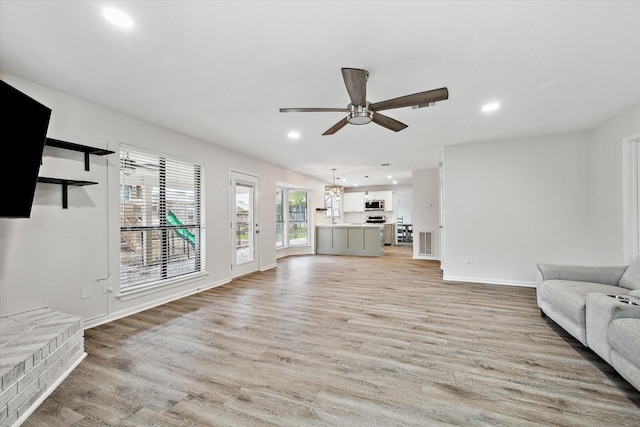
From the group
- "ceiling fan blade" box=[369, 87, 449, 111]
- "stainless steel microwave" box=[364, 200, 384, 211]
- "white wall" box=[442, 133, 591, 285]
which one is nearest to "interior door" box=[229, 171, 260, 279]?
"ceiling fan blade" box=[369, 87, 449, 111]

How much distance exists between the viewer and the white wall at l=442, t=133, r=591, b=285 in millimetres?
4457

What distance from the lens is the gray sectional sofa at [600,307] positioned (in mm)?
1844

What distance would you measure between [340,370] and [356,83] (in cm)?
223

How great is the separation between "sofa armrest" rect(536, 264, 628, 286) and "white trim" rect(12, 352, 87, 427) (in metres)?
4.63

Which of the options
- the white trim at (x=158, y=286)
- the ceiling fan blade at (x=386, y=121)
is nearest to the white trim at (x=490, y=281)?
the ceiling fan blade at (x=386, y=121)

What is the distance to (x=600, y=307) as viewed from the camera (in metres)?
2.13

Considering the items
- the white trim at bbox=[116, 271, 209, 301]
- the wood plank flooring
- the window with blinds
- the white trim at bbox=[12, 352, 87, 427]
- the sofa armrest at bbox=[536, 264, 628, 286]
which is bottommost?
the wood plank flooring

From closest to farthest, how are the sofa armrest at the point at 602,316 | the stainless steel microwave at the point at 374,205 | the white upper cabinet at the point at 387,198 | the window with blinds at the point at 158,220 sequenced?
the sofa armrest at the point at 602,316, the window with blinds at the point at 158,220, the stainless steel microwave at the point at 374,205, the white upper cabinet at the point at 387,198

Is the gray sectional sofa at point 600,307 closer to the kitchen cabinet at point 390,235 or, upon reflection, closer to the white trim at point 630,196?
the white trim at point 630,196

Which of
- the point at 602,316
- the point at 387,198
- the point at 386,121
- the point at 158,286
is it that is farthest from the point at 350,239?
the point at 602,316

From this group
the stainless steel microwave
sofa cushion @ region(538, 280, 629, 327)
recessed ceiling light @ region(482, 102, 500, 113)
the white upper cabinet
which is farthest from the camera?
the white upper cabinet

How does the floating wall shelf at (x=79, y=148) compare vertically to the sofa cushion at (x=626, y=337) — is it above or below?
above

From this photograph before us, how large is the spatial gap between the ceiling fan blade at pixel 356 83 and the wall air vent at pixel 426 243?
6.15 meters

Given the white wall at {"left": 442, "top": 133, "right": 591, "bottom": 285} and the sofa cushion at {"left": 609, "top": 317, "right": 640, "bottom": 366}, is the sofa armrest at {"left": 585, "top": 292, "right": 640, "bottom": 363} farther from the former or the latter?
the white wall at {"left": 442, "top": 133, "right": 591, "bottom": 285}
